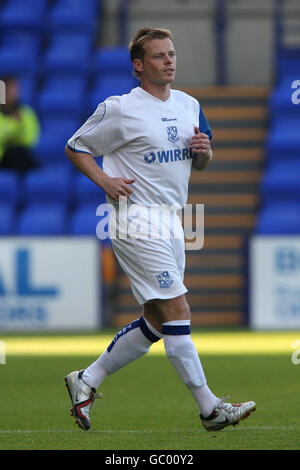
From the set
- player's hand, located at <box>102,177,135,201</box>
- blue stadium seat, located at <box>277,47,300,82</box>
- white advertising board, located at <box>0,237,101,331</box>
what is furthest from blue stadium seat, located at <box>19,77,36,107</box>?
player's hand, located at <box>102,177,135,201</box>

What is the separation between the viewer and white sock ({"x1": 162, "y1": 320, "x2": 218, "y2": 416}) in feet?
17.3

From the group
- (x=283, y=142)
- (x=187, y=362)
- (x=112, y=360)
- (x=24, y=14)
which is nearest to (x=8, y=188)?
(x=283, y=142)

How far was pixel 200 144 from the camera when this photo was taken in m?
5.48

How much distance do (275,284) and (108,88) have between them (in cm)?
498

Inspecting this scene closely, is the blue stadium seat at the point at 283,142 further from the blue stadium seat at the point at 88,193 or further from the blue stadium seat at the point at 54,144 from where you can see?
the blue stadium seat at the point at 54,144

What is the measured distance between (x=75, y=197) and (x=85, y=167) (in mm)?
10104

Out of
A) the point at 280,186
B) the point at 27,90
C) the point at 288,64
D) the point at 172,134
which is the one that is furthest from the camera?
the point at 27,90

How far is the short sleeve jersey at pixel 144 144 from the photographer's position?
5.47 meters

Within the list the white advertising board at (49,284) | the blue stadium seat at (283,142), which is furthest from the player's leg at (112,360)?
the blue stadium seat at (283,142)

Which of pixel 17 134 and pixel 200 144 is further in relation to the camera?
pixel 17 134

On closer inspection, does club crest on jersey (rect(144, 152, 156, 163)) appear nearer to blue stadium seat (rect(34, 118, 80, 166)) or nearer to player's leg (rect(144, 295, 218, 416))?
player's leg (rect(144, 295, 218, 416))

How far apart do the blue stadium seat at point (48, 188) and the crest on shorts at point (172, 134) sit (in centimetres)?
1007

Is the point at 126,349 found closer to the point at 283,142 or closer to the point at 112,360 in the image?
the point at 112,360

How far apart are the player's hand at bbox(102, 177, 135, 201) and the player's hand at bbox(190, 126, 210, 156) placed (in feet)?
1.16
